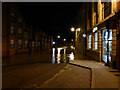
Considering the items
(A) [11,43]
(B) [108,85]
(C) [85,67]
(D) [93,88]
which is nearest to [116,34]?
(C) [85,67]

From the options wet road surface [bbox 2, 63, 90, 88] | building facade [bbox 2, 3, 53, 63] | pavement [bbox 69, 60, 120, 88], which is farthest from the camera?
building facade [bbox 2, 3, 53, 63]

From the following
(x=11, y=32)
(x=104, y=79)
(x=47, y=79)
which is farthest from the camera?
(x=11, y=32)

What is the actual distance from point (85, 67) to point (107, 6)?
6800 mm

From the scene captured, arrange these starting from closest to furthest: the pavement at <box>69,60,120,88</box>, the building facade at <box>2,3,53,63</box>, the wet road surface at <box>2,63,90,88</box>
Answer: the pavement at <box>69,60,120,88</box> < the wet road surface at <box>2,63,90,88</box> < the building facade at <box>2,3,53,63</box>

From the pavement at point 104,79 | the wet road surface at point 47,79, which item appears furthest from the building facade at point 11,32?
the pavement at point 104,79

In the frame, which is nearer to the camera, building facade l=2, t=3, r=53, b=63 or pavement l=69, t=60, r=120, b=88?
pavement l=69, t=60, r=120, b=88

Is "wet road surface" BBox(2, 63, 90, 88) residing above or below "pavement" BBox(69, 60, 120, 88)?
below

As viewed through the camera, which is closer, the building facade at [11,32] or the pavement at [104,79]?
the pavement at [104,79]

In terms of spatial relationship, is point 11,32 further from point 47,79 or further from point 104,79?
point 104,79

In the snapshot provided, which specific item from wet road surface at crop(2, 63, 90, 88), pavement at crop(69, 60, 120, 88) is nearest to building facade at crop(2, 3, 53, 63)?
wet road surface at crop(2, 63, 90, 88)

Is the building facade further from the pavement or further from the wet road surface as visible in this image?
the pavement

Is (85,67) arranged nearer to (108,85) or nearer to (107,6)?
(108,85)

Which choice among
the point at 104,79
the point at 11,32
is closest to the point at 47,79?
the point at 104,79

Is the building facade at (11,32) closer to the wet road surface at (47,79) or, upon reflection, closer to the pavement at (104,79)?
the wet road surface at (47,79)
